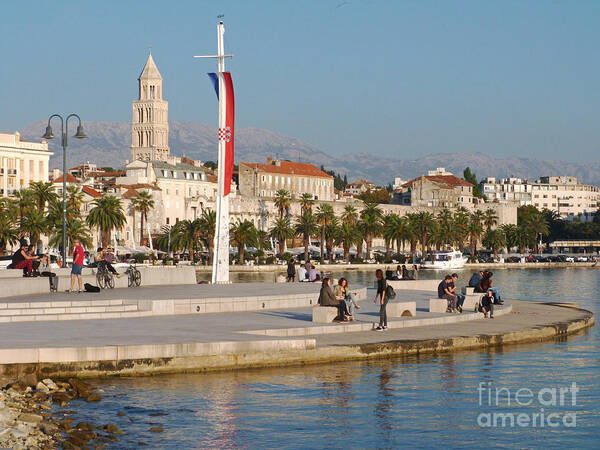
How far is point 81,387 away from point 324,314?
9.42 meters

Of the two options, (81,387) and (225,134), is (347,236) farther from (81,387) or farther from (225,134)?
(81,387)

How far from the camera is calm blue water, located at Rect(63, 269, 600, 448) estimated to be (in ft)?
53.7

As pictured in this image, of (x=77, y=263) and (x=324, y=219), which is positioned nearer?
(x=77, y=263)

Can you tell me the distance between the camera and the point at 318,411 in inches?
718

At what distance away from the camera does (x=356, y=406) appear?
18.7 metres

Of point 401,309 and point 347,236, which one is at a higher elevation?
point 347,236

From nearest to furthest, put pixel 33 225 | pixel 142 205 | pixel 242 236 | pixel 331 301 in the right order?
1. pixel 331 301
2. pixel 33 225
3. pixel 242 236
4. pixel 142 205

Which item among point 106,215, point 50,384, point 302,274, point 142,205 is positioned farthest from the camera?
point 142,205

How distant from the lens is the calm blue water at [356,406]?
53.7ft

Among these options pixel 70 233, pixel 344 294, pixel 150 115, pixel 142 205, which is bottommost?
pixel 344 294

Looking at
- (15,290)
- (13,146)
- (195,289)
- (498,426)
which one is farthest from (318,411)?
(13,146)

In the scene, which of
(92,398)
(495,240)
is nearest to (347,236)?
(495,240)

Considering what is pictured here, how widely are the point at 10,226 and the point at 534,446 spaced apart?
263 ft

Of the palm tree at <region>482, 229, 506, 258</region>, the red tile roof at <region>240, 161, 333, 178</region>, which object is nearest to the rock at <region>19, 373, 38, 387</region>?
the palm tree at <region>482, 229, 506, 258</region>
